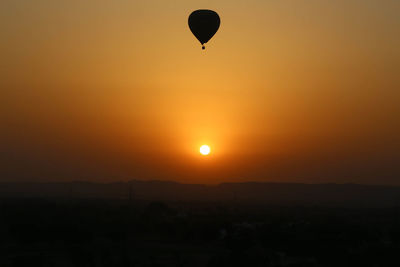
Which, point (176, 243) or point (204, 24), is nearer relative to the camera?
point (204, 24)

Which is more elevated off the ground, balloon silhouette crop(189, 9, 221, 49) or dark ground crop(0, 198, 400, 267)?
balloon silhouette crop(189, 9, 221, 49)

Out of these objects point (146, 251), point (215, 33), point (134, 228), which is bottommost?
point (146, 251)

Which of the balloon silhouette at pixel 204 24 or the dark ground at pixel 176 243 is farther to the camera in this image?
the balloon silhouette at pixel 204 24

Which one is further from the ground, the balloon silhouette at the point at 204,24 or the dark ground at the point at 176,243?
the balloon silhouette at the point at 204,24

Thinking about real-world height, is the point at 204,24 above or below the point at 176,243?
above

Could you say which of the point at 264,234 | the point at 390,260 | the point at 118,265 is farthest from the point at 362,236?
the point at 118,265

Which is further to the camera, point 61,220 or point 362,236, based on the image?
point 61,220

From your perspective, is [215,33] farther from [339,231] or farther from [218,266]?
[339,231]

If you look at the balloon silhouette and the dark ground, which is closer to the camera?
the dark ground
